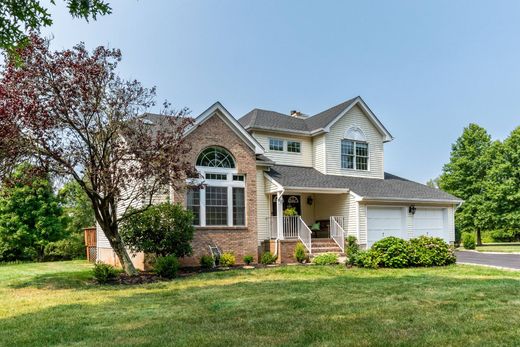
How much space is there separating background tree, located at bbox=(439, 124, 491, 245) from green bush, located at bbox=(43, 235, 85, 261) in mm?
30228

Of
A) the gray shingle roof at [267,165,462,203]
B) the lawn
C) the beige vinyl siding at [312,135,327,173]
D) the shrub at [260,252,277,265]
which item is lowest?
the lawn

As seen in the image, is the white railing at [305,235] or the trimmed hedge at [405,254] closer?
the trimmed hedge at [405,254]

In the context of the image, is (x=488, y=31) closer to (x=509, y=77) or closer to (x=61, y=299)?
(x=509, y=77)

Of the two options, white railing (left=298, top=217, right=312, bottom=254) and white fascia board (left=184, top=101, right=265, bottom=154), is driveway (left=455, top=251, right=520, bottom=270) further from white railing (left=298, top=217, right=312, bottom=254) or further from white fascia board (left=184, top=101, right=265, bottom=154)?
white fascia board (left=184, top=101, right=265, bottom=154)

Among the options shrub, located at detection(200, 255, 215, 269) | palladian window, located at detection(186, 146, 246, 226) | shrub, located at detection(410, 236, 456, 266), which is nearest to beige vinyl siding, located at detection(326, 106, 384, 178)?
palladian window, located at detection(186, 146, 246, 226)

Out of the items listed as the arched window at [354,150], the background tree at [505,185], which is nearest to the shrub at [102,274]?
the arched window at [354,150]

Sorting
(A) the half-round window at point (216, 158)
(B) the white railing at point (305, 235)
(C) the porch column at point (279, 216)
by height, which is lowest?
(B) the white railing at point (305, 235)

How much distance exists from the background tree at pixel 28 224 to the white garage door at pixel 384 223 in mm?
16820

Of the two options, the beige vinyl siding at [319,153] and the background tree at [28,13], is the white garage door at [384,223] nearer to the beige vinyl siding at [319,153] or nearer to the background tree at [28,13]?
the beige vinyl siding at [319,153]

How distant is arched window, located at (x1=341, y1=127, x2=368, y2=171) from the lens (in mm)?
23906

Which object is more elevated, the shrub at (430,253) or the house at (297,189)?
the house at (297,189)

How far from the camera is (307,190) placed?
20016 mm

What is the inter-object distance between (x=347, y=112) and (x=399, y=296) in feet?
51.5

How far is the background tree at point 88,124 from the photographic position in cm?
1191
